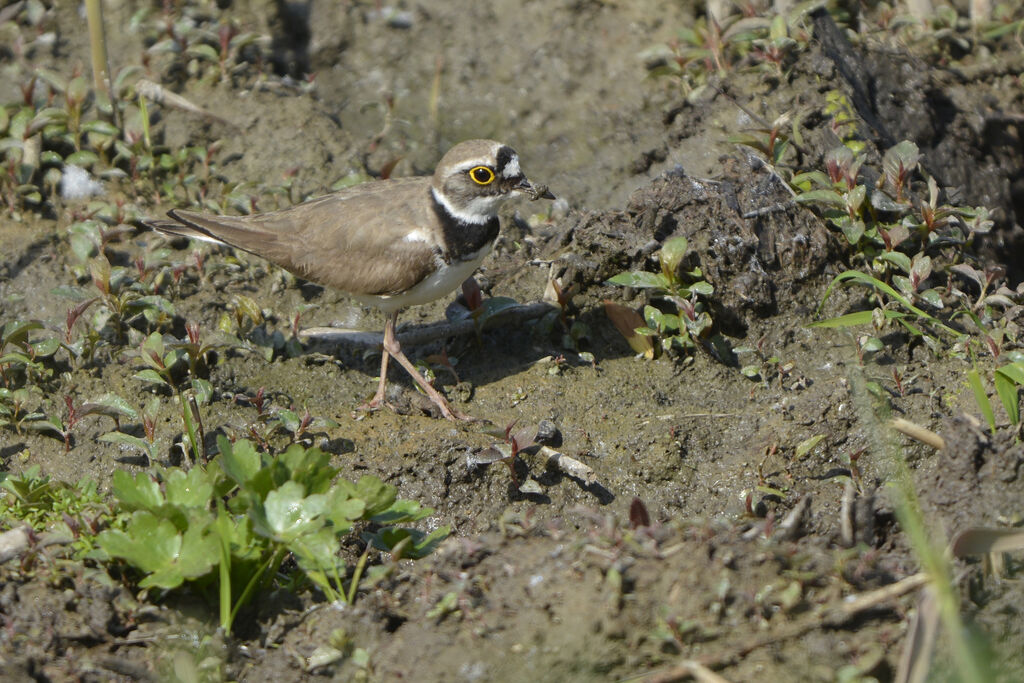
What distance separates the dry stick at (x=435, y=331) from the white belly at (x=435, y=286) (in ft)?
1.23

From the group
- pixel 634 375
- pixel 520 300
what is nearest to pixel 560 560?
pixel 634 375

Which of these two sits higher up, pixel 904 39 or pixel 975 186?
pixel 904 39

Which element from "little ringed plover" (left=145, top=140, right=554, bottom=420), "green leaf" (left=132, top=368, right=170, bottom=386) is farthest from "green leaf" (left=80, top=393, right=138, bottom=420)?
"little ringed plover" (left=145, top=140, right=554, bottom=420)

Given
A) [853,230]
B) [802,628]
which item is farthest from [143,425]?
[853,230]

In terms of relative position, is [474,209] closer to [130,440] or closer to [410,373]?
[410,373]

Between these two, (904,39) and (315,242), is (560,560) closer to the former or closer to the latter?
(315,242)

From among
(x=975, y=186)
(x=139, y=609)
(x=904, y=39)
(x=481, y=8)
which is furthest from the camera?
(x=481, y=8)

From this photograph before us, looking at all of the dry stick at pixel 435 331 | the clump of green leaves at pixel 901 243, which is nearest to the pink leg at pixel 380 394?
the dry stick at pixel 435 331

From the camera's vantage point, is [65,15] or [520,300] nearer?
[520,300]

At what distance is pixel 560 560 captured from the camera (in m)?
4.14

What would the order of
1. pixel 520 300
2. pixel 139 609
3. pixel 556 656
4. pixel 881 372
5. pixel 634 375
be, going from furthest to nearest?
pixel 520 300 < pixel 634 375 < pixel 881 372 < pixel 139 609 < pixel 556 656

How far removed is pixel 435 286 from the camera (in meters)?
6.37

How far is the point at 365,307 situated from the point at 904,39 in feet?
16.5

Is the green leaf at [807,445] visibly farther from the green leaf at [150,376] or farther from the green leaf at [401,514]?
the green leaf at [150,376]
